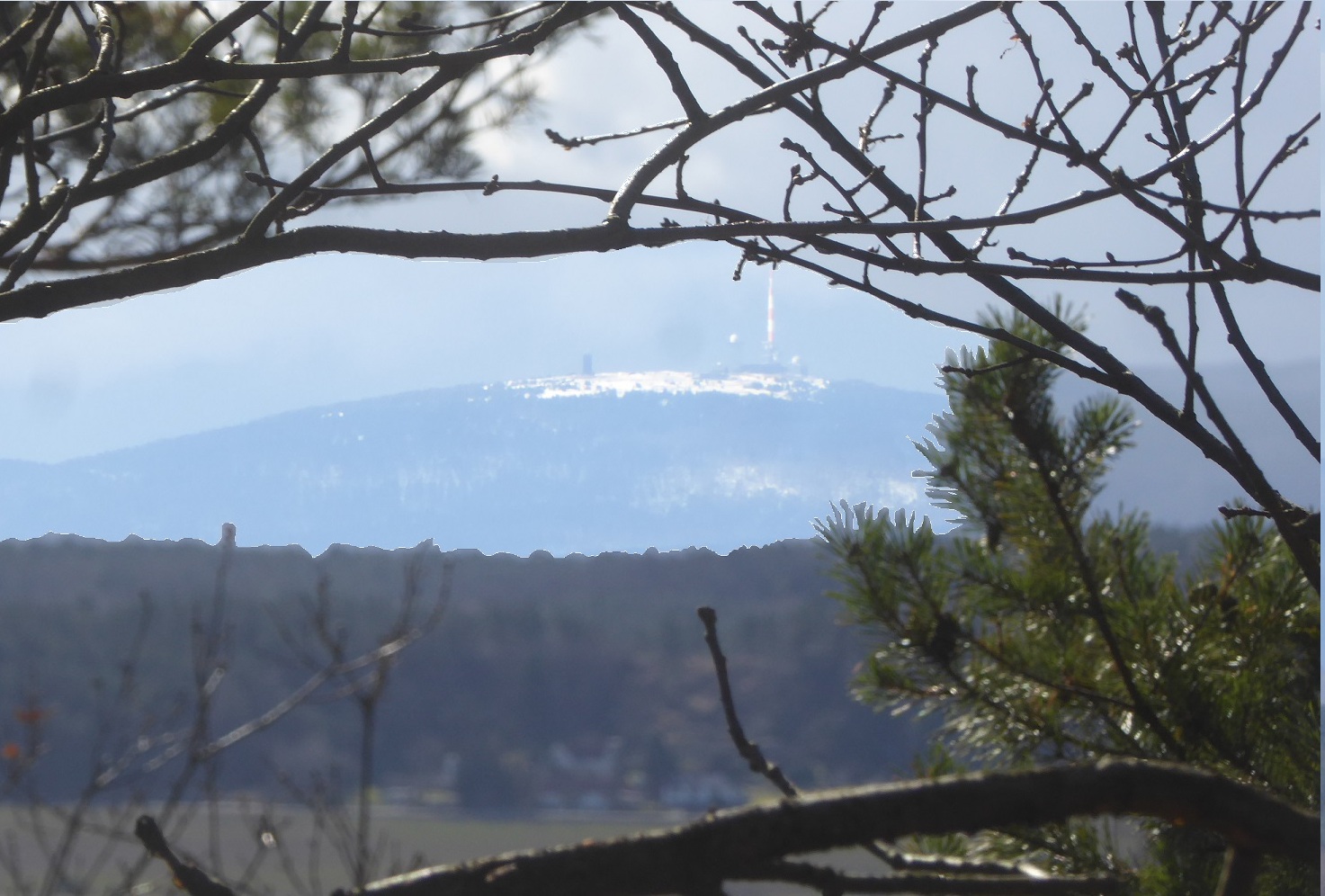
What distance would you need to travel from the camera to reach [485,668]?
1.72 meters

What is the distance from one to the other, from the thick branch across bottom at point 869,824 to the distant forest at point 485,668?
4.17 feet

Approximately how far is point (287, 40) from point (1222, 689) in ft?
2.10

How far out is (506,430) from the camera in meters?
1.42

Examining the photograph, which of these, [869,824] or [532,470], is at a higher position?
[532,470]

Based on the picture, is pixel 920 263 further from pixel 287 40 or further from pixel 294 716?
pixel 294 716

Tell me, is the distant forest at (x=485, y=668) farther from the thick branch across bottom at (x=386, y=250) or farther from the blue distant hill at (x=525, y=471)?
the thick branch across bottom at (x=386, y=250)

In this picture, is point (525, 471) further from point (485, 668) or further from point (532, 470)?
point (485, 668)

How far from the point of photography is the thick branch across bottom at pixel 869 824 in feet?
0.68

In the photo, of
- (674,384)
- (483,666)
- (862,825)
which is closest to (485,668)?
(483,666)

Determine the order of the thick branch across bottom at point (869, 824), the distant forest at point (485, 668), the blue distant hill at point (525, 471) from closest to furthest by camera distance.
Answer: the thick branch across bottom at point (869, 824) < the blue distant hill at point (525, 471) < the distant forest at point (485, 668)

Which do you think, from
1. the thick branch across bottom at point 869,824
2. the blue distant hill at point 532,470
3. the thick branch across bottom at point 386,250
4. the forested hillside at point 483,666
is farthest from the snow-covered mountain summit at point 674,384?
the thick branch across bottom at point 869,824

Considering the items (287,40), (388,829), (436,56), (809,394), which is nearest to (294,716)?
(388,829)

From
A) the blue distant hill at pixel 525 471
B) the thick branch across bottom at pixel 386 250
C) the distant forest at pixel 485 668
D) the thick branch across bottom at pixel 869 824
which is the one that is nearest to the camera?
the thick branch across bottom at pixel 869 824

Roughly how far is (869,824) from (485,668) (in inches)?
61.4
